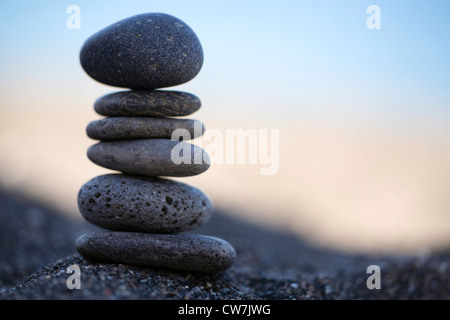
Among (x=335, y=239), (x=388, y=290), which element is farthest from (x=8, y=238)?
(x=335, y=239)

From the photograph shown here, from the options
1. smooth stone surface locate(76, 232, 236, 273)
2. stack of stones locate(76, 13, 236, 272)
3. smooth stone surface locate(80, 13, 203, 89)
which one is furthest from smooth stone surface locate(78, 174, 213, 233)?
smooth stone surface locate(80, 13, 203, 89)

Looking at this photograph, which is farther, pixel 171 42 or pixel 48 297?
pixel 171 42

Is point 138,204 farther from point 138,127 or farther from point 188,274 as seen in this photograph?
point 188,274

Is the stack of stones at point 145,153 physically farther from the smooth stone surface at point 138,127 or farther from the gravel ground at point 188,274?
the gravel ground at point 188,274

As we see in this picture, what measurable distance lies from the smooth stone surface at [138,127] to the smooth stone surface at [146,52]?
55 cm

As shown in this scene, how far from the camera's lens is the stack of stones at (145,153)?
17.5ft

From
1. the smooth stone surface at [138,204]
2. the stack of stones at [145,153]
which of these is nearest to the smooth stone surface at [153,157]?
the stack of stones at [145,153]

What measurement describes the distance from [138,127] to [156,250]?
1.71m

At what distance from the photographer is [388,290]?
22.4 ft

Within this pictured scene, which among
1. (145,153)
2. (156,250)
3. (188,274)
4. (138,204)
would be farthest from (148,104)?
(188,274)

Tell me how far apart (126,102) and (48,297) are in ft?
9.10

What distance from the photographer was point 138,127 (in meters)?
5.46

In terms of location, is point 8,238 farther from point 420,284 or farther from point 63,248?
point 420,284
